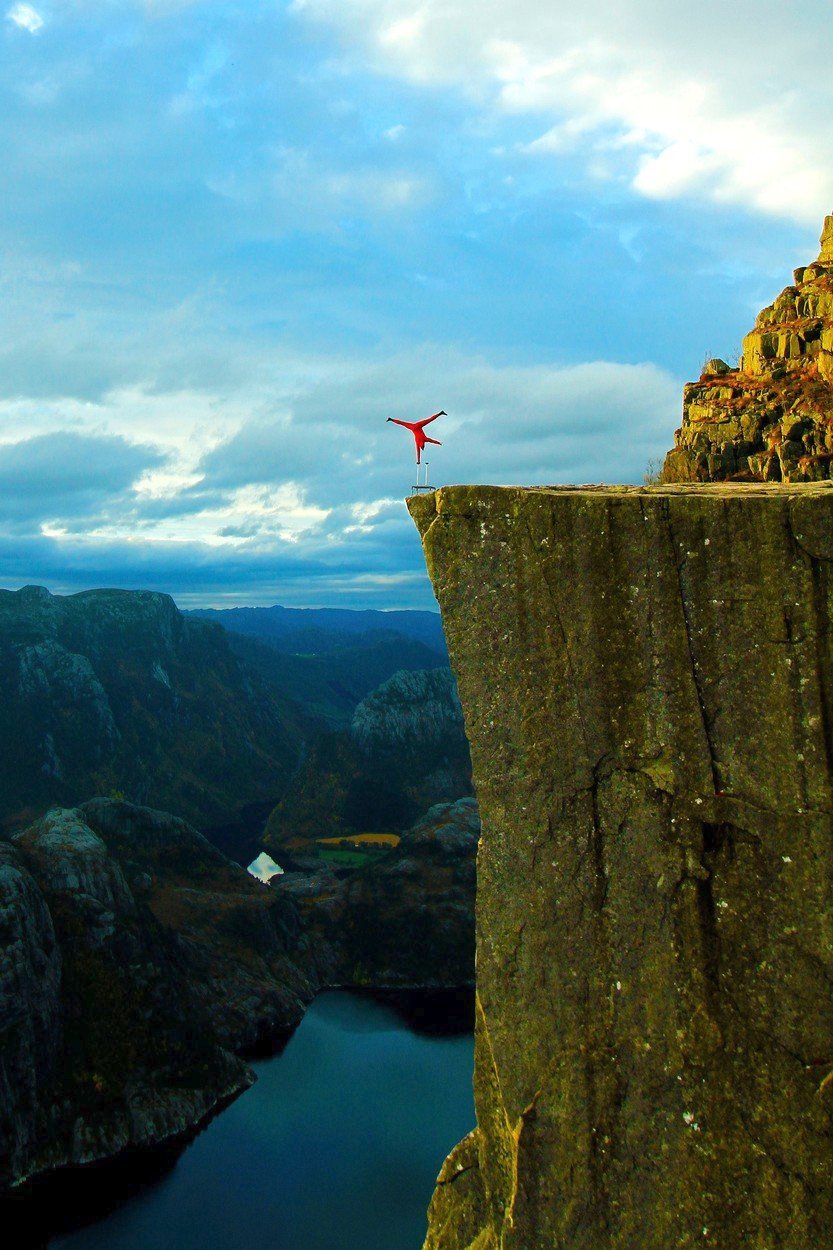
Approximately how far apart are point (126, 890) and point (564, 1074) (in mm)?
86431

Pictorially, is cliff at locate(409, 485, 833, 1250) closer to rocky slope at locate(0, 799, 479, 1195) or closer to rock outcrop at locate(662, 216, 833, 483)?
rock outcrop at locate(662, 216, 833, 483)

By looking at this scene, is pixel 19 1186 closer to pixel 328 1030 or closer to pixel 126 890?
pixel 126 890

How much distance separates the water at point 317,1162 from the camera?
60.9m

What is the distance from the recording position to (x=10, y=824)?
19488cm

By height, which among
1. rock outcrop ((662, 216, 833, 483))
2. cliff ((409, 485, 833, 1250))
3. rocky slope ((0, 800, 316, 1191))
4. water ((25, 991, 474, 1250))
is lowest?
water ((25, 991, 474, 1250))

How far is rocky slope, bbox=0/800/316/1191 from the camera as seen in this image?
73250 millimetres

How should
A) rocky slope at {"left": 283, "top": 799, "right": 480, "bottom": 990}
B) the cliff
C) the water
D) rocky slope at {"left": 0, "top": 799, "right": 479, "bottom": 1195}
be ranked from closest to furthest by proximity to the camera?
the cliff, the water, rocky slope at {"left": 0, "top": 799, "right": 479, "bottom": 1195}, rocky slope at {"left": 283, "top": 799, "right": 480, "bottom": 990}

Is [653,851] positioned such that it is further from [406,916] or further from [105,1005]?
[406,916]

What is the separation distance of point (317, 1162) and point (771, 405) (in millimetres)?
61500

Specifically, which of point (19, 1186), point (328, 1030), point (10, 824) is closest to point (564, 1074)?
point (19, 1186)

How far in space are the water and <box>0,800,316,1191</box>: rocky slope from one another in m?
5.18

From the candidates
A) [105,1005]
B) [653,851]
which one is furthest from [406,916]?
[653,851]

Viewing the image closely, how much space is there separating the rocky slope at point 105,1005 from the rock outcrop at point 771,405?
219 feet

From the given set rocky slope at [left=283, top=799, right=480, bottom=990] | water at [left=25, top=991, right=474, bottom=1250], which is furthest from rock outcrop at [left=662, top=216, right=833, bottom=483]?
rocky slope at [left=283, top=799, right=480, bottom=990]
